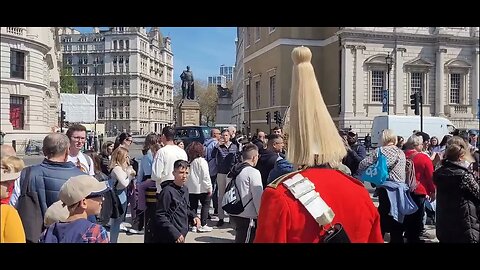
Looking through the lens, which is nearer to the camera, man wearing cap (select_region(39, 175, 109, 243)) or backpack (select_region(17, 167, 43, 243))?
man wearing cap (select_region(39, 175, 109, 243))

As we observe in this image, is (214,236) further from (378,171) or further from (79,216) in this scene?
(79,216)

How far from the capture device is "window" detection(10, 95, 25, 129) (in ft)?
11.0

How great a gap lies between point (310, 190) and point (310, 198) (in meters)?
0.04

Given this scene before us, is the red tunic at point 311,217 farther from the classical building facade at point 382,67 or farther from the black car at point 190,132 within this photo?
the black car at point 190,132

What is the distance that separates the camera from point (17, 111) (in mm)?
3498

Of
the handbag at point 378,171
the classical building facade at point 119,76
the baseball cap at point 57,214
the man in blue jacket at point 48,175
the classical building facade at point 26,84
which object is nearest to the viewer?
the classical building facade at point 26,84

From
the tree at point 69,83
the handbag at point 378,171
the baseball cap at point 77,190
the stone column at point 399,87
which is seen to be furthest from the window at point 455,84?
the tree at point 69,83

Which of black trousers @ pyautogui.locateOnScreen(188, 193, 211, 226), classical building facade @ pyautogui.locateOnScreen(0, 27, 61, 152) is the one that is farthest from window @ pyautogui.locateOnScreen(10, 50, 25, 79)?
black trousers @ pyautogui.locateOnScreen(188, 193, 211, 226)

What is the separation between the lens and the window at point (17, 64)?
3228mm

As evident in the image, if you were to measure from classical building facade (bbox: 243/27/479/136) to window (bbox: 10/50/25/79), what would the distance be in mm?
1694

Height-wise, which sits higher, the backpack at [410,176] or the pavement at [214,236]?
the backpack at [410,176]

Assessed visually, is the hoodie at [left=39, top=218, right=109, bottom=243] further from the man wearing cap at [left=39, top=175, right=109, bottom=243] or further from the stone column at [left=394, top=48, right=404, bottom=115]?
the stone column at [left=394, top=48, right=404, bottom=115]

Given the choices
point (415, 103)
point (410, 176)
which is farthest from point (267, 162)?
point (415, 103)

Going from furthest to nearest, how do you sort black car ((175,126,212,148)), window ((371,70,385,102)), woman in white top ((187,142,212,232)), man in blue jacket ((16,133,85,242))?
black car ((175,126,212,148)), woman in white top ((187,142,212,232)), window ((371,70,385,102)), man in blue jacket ((16,133,85,242))
